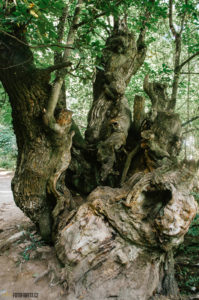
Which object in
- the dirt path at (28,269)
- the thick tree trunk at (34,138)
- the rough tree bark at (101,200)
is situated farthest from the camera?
the thick tree trunk at (34,138)

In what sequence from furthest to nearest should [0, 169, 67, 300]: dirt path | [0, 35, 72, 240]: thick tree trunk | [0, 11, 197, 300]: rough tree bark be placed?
[0, 35, 72, 240]: thick tree trunk, [0, 11, 197, 300]: rough tree bark, [0, 169, 67, 300]: dirt path

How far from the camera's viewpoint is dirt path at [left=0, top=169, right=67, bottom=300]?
2.49 m

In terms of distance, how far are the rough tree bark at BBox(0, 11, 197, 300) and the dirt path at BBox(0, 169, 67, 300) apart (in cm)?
21

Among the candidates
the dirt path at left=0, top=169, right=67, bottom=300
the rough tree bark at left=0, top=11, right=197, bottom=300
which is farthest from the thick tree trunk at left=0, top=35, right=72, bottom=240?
the dirt path at left=0, top=169, right=67, bottom=300

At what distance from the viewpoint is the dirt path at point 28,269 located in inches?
98.2

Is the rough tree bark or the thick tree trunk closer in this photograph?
the rough tree bark

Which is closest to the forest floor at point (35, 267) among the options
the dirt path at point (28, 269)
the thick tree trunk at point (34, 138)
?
the dirt path at point (28, 269)

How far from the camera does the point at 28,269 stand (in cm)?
281

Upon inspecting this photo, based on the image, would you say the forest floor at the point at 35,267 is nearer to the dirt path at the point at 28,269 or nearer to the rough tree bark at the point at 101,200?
the dirt path at the point at 28,269

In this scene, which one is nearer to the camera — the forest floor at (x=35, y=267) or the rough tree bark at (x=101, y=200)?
the forest floor at (x=35, y=267)

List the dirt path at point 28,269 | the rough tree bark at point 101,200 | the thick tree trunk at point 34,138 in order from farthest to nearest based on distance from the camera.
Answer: the thick tree trunk at point 34,138
the rough tree bark at point 101,200
the dirt path at point 28,269

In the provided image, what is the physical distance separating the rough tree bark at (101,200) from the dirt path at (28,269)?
21 centimetres

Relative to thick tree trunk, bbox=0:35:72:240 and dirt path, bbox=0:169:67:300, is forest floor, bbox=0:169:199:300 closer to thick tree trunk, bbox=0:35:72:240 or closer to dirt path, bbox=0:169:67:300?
dirt path, bbox=0:169:67:300

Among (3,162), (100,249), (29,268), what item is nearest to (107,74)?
(100,249)
